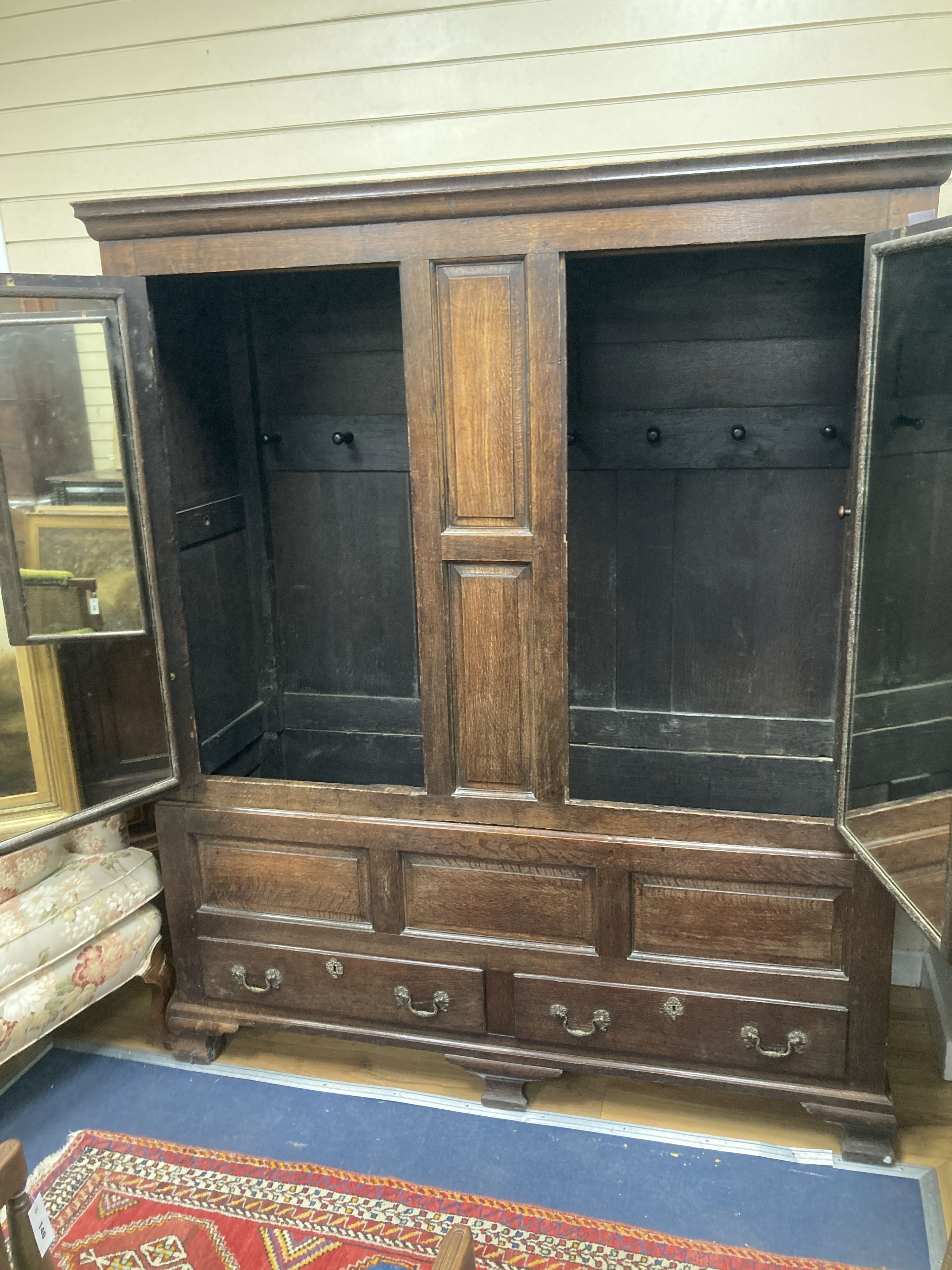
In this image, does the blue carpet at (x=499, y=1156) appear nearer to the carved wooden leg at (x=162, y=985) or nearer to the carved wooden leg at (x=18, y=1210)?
the carved wooden leg at (x=162, y=985)

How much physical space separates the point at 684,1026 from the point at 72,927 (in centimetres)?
140

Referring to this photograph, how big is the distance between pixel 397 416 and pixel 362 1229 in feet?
6.22

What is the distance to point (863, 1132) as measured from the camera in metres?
2.03

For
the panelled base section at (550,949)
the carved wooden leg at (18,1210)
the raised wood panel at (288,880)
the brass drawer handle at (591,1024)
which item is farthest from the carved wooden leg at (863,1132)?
the carved wooden leg at (18,1210)

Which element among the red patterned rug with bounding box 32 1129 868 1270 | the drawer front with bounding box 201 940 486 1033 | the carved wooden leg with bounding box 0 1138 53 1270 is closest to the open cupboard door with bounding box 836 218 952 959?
the red patterned rug with bounding box 32 1129 868 1270

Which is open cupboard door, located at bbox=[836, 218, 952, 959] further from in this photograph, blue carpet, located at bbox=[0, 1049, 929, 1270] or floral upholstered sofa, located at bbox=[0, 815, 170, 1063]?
floral upholstered sofa, located at bbox=[0, 815, 170, 1063]

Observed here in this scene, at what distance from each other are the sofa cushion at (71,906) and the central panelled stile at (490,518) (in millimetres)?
833

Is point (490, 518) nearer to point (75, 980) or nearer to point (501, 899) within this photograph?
point (501, 899)

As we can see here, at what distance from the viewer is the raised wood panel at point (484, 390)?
186 cm

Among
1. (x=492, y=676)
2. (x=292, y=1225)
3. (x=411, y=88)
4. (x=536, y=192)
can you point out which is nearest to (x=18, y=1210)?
(x=292, y=1225)

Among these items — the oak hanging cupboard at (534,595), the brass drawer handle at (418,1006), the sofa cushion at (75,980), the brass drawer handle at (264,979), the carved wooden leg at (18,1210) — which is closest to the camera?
the carved wooden leg at (18,1210)

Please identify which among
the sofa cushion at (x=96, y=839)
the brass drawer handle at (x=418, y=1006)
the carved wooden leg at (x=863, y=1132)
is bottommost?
the carved wooden leg at (x=863, y=1132)

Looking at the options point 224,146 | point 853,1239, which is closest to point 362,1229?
point 853,1239

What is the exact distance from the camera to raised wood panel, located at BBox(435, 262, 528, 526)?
1.86m
